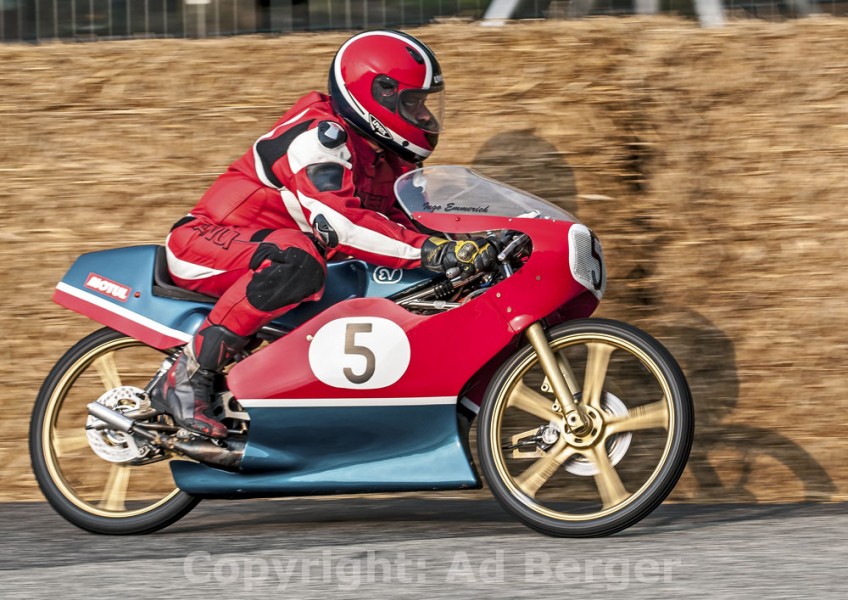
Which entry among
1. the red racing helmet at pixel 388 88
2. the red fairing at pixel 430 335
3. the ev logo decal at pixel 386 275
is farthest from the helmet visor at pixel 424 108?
the ev logo decal at pixel 386 275

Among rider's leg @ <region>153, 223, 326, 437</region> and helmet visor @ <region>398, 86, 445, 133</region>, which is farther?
helmet visor @ <region>398, 86, 445, 133</region>

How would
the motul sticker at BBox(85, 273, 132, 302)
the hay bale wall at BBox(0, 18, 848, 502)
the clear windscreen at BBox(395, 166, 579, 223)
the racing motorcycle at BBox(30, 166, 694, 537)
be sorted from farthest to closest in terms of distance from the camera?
the hay bale wall at BBox(0, 18, 848, 502), the motul sticker at BBox(85, 273, 132, 302), the clear windscreen at BBox(395, 166, 579, 223), the racing motorcycle at BBox(30, 166, 694, 537)

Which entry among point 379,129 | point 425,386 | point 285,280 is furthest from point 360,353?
point 379,129

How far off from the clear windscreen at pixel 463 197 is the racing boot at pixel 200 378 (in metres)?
0.85

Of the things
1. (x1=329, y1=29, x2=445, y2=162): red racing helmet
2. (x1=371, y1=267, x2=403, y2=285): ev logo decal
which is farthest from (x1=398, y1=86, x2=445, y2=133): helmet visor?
(x1=371, y1=267, x2=403, y2=285): ev logo decal

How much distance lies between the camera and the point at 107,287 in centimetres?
618

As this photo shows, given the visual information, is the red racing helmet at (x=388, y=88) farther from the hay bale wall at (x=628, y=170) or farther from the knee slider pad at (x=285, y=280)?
the hay bale wall at (x=628, y=170)

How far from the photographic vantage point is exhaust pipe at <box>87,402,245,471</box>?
5.88 meters

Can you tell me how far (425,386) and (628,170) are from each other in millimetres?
1659

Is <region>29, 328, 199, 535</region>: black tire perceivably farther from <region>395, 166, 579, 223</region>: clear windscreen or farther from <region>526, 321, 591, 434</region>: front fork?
<region>526, 321, 591, 434</region>: front fork

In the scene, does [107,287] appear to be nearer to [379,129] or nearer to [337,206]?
[337,206]

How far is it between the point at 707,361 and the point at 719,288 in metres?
0.32

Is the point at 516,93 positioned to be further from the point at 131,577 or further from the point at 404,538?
the point at 131,577

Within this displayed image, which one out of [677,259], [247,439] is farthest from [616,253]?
[247,439]
